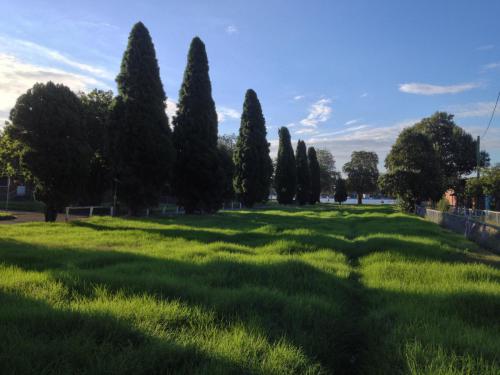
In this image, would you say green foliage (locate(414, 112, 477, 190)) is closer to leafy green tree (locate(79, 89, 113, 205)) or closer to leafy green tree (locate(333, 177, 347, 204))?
leafy green tree (locate(333, 177, 347, 204))

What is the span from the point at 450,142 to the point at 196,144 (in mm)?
46186

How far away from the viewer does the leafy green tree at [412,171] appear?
121 ft

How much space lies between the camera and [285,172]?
1991 inches

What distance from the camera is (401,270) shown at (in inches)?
302

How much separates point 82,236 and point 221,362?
9.71m

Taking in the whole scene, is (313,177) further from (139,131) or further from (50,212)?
(50,212)

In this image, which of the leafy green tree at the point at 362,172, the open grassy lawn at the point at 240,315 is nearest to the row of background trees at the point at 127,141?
the open grassy lawn at the point at 240,315

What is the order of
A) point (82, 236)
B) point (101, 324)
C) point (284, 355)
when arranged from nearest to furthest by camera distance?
1. point (284, 355)
2. point (101, 324)
3. point (82, 236)

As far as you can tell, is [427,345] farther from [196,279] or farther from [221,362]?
[196,279]

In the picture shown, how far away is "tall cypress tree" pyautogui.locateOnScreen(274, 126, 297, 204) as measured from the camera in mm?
50562

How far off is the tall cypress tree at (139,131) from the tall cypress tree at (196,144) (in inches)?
143

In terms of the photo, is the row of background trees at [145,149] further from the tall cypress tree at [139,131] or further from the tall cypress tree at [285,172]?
the tall cypress tree at [285,172]

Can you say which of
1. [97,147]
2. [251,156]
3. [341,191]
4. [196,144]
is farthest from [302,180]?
[97,147]

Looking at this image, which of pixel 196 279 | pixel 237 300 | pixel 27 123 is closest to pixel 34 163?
pixel 27 123
